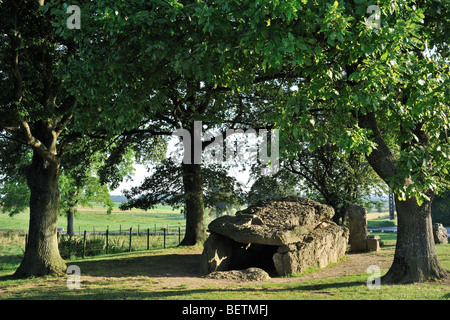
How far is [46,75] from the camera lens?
15422 millimetres

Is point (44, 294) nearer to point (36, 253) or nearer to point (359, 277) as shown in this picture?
point (36, 253)

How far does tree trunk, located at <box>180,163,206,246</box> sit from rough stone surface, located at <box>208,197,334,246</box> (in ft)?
15.4

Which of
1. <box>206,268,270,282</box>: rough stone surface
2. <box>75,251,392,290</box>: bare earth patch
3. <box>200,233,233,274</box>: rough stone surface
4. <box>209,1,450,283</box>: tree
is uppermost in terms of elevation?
<box>209,1,450,283</box>: tree

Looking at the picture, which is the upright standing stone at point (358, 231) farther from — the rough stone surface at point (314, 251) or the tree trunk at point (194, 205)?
the tree trunk at point (194, 205)

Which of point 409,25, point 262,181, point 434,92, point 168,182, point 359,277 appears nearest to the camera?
point 409,25

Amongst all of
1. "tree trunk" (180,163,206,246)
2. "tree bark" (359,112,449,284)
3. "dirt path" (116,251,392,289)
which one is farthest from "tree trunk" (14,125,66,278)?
"tree bark" (359,112,449,284)

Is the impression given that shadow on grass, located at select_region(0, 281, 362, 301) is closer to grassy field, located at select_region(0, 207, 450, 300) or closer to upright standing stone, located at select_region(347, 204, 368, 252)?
grassy field, located at select_region(0, 207, 450, 300)

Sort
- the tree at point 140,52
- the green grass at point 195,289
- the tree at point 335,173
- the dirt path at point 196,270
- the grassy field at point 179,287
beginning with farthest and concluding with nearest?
the tree at point 335,173 → the dirt path at point 196,270 → the grassy field at point 179,287 → the green grass at point 195,289 → the tree at point 140,52

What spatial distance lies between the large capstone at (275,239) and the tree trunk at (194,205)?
189 inches

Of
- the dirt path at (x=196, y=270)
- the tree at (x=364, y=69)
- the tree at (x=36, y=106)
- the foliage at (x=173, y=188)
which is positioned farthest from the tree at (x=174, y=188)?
the tree at (x=364, y=69)

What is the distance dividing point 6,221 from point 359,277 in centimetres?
5876

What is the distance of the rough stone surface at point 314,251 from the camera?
14.1m

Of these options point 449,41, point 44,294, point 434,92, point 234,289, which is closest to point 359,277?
point 234,289

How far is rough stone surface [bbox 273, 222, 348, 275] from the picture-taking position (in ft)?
46.1
